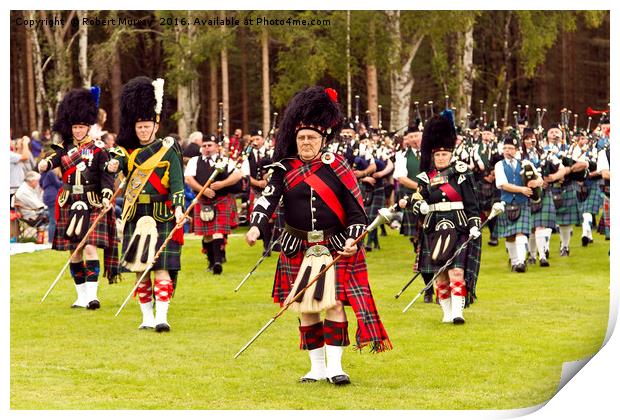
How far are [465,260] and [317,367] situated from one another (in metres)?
2.43

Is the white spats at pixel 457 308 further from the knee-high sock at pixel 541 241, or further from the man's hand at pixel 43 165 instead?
the knee-high sock at pixel 541 241

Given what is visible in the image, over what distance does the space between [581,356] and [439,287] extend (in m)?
1.60

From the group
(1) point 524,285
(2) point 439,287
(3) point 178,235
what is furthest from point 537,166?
(3) point 178,235

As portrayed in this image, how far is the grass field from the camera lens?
7.03 metres

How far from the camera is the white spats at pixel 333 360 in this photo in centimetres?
714

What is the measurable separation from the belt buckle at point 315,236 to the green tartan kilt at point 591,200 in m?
8.86

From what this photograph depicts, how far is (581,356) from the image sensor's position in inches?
321

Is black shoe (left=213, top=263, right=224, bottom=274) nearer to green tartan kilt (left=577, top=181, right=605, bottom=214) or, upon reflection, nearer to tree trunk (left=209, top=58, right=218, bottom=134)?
green tartan kilt (left=577, top=181, right=605, bottom=214)

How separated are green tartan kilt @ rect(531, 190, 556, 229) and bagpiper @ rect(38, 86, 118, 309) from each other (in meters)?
5.08

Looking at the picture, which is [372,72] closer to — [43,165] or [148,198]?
[43,165]

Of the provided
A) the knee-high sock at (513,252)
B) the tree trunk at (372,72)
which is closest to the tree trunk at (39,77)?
the tree trunk at (372,72)

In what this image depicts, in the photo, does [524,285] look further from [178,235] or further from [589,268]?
[178,235]

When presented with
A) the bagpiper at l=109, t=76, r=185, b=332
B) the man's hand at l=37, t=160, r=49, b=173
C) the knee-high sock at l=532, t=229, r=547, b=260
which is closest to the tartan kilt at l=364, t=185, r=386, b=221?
the knee-high sock at l=532, t=229, r=547, b=260

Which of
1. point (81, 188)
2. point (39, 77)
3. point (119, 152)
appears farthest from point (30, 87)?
point (119, 152)
